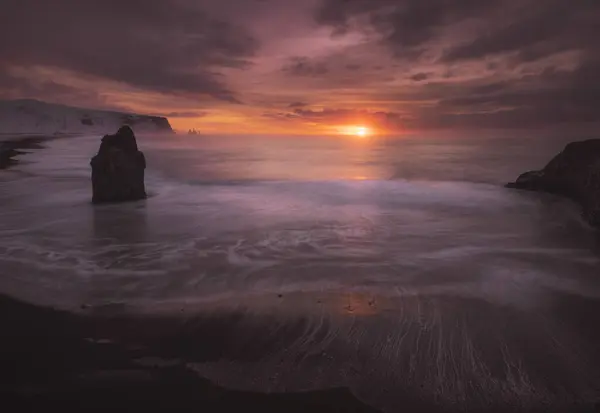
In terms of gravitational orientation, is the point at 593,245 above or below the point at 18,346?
above

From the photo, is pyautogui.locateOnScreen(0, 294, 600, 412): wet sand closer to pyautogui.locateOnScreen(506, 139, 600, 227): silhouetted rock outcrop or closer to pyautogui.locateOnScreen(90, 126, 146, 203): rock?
pyautogui.locateOnScreen(506, 139, 600, 227): silhouetted rock outcrop

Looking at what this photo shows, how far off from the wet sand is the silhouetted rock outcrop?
8.10m

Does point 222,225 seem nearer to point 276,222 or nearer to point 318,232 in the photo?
point 276,222

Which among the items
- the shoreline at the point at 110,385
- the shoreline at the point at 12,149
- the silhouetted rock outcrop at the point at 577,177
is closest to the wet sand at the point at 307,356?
the shoreline at the point at 110,385

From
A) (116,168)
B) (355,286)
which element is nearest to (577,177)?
(355,286)

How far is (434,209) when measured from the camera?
1547cm

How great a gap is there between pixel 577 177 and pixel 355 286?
1395cm

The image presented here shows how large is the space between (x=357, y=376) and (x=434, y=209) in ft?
41.0

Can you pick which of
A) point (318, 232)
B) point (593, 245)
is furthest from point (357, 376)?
point (593, 245)

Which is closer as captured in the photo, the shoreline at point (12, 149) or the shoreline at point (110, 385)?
the shoreline at point (110, 385)

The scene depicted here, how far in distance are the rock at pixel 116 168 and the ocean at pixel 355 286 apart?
29.1 inches

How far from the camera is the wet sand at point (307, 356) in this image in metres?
3.62

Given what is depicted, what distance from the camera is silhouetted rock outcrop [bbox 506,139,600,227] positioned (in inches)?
482

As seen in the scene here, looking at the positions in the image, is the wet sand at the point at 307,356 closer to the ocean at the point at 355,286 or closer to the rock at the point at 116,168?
the ocean at the point at 355,286
